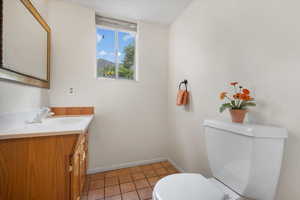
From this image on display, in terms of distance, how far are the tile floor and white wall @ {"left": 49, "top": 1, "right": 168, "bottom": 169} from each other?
17cm

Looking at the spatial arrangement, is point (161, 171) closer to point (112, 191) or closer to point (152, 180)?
point (152, 180)

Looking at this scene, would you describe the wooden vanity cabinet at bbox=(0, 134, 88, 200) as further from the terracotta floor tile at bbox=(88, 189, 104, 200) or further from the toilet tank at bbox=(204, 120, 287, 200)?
the toilet tank at bbox=(204, 120, 287, 200)

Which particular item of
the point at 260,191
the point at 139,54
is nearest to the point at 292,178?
the point at 260,191

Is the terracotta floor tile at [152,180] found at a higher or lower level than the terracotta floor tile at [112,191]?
higher

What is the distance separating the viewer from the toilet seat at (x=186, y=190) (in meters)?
0.77

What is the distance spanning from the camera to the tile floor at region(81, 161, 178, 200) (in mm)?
1479

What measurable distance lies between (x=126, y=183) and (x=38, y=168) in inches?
43.2

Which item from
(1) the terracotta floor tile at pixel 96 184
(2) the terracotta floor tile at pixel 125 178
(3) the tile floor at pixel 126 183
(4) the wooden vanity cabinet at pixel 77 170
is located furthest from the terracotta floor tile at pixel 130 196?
(4) the wooden vanity cabinet at pixel 77 170

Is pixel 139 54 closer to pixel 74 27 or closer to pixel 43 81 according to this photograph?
pixel 74 27

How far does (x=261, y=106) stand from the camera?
3.07 ft

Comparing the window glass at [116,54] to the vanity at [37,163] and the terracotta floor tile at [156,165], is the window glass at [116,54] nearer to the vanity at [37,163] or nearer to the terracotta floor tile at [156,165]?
the vanity at [37,163]

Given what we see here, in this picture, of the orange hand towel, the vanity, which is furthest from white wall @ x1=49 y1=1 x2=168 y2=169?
the vanity

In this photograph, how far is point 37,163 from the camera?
2.93ft

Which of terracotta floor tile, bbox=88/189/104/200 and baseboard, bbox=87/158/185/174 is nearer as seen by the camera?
terracotta floor tile, bbox=88/189/104/200
